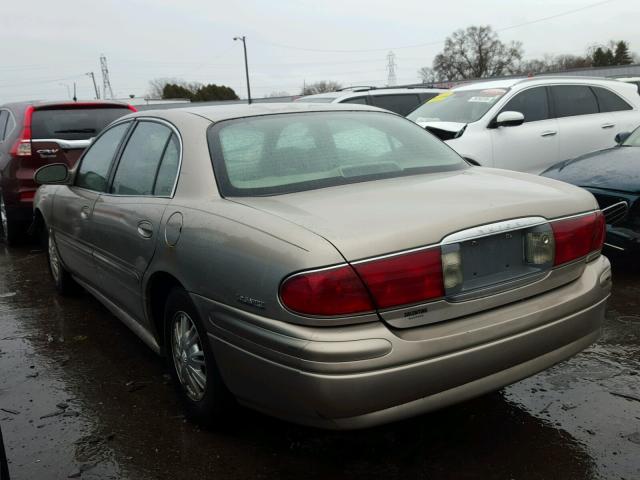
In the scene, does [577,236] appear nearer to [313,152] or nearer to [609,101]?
[313,152]

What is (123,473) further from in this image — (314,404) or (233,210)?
(233,210)

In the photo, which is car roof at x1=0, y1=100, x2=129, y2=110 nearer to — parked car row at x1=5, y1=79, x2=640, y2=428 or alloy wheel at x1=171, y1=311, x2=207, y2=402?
parked car row at x1=5, y1=79, x2=640, y2=428

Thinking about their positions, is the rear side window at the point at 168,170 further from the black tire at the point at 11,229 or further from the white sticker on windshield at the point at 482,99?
the white sticker on windshield at the point at 482,99

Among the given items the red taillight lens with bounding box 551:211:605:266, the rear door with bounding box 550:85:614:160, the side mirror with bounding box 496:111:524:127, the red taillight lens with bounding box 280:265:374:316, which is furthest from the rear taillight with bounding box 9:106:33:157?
the rear door with bounding box 550:85:614:160

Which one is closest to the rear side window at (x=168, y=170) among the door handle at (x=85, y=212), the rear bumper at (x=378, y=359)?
Result: the rear bumper at (x=378, y=359)

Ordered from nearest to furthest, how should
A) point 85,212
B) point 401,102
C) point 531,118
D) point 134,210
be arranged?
point 134,210 → point 85,212 → point 531,118 → point 401,102

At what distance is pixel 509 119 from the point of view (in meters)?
6.90

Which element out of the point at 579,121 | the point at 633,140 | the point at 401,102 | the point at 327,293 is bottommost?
the point at 327,293

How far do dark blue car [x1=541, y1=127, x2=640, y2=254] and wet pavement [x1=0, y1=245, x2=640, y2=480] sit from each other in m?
1.11

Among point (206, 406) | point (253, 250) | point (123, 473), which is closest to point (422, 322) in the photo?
point (253, 250)

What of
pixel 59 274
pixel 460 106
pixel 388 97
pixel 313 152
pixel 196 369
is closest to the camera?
pixel 196 369

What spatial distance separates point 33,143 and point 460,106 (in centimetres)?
516

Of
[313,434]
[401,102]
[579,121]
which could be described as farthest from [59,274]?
[401,102]

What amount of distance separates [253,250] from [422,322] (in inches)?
26.9
